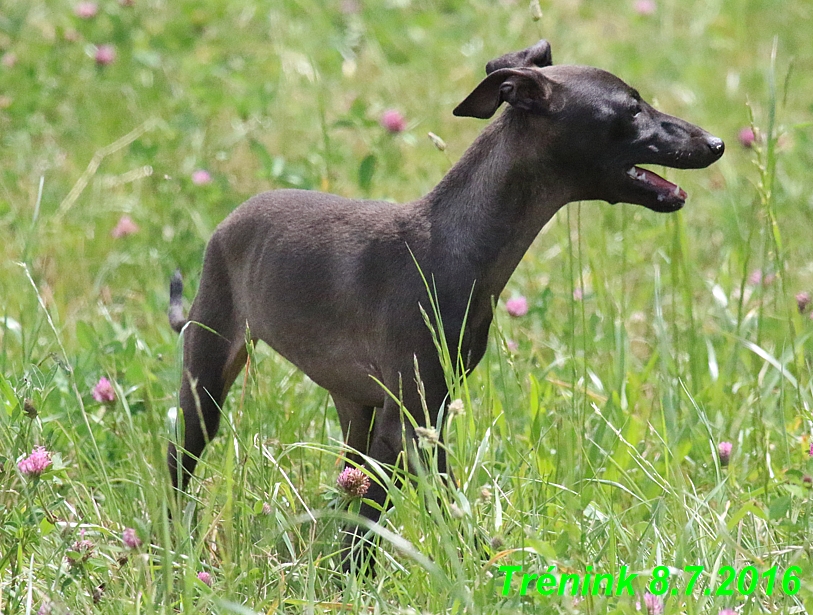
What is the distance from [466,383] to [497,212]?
1.55 feet

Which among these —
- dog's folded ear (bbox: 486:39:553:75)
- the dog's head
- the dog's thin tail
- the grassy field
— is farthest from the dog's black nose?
the dog's thin tail

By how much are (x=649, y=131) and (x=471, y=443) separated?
90 centimetres

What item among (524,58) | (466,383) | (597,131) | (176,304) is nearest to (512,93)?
(597,131)

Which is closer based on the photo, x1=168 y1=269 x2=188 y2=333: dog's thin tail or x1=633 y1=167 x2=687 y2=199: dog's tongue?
x1=633 y1=167 x2=687 y2=199: dog's tongue

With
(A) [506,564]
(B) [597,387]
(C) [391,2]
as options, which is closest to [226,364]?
(A) [506,564]

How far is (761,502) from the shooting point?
3.22 meters

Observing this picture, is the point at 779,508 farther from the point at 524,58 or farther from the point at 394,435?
the point at 524,58

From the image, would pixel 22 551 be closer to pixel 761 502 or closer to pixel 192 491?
pixel 192 491

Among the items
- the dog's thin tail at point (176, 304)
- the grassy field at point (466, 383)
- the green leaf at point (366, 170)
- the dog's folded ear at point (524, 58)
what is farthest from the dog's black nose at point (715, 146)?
the green leaf at point (366, 170)

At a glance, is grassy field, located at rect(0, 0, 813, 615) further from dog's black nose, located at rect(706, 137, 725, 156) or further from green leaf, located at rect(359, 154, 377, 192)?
dog's black nose, located at rect(706, 137, 725, 156)

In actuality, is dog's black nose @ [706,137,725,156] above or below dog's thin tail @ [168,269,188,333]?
above

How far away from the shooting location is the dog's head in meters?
2.77

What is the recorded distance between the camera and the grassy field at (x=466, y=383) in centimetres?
263

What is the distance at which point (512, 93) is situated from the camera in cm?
274
